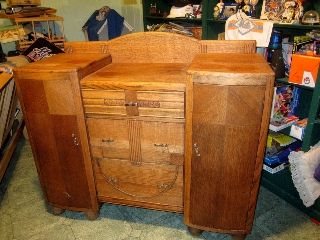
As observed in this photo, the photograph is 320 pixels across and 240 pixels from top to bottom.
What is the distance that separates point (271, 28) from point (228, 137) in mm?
928

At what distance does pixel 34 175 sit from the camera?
7.65ft

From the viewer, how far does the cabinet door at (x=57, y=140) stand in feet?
4.84

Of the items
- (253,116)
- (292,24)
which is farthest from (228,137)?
(292,24)

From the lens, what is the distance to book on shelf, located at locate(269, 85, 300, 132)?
180cm

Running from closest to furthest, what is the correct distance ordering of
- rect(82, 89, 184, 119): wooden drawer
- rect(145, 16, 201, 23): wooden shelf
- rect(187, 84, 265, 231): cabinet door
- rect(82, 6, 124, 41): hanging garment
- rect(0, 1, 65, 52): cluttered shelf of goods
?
1. rect(187, 84, 265, 231): cabinet door
2. rect(82, 89, 184, 119): wooden drawer
3. rect(145, 16, 201, 23): wooden shelf
4. rect(0, 1, 65, 52): cluttered shelf of goods
5. rect(82, 6, 124, 41): hanging garment

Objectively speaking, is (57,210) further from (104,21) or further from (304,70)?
(104,21)

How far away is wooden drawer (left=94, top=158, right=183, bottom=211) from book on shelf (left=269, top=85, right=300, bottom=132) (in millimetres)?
776

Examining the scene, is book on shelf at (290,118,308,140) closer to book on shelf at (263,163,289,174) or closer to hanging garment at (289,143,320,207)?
hanging garment at (289,143,320,207)

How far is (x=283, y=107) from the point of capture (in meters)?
1.87

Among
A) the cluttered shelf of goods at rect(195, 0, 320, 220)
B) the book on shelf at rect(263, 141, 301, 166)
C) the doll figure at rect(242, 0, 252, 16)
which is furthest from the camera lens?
the doll figure at rect(242, 0, 252, 16)

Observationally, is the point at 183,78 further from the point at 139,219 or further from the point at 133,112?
the point at 139,219

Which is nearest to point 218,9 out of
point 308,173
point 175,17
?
point 175,17

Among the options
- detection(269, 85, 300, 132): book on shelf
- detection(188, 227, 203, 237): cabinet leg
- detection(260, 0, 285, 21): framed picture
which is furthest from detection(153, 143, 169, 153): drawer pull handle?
detection(260, 0, 285, 21): framed picture

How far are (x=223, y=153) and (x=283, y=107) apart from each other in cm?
78
